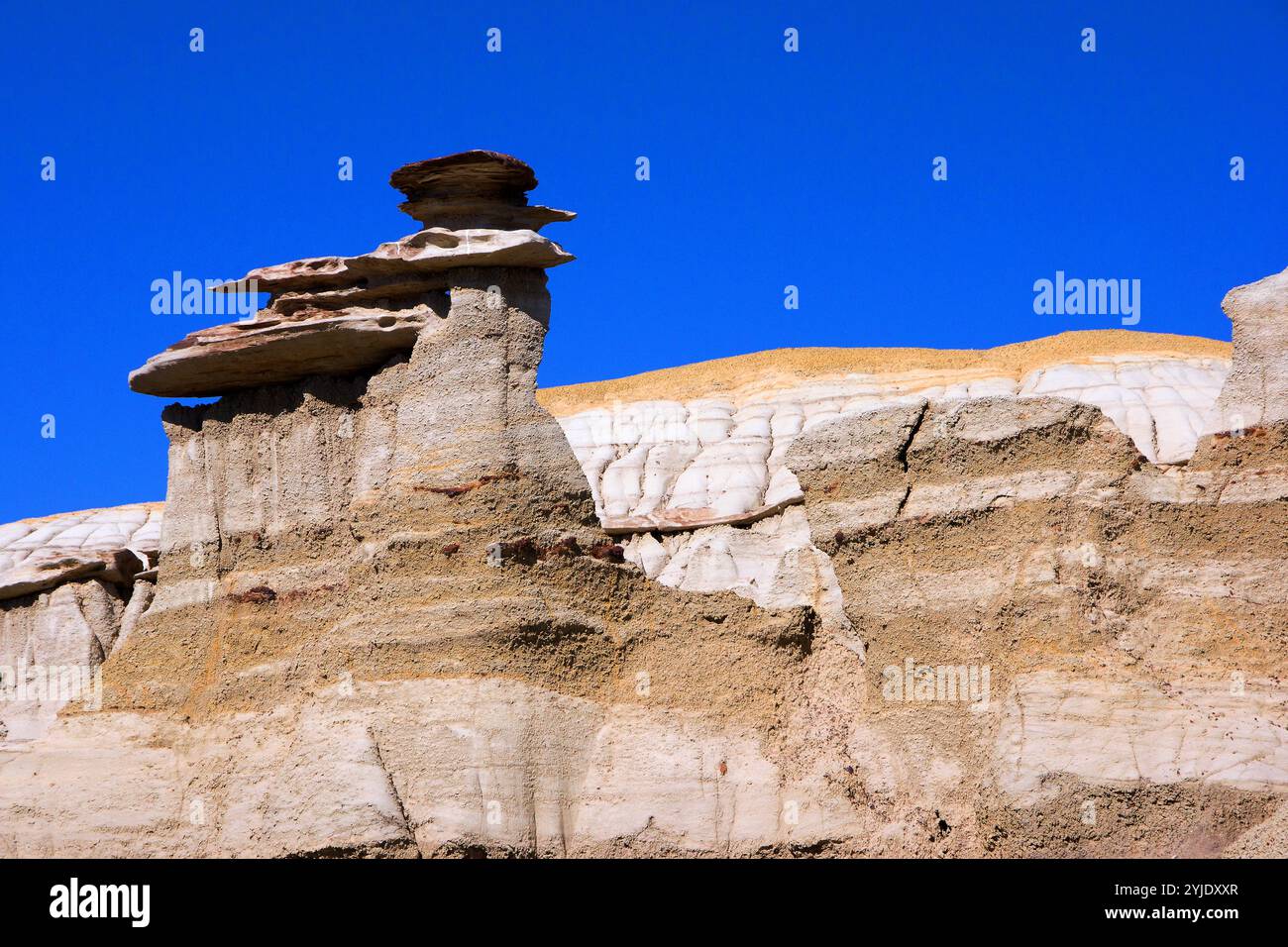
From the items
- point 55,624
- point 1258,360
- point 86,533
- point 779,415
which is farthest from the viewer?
point 779,415

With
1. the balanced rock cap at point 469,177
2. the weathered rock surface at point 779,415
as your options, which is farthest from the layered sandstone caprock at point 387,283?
the weathered rock surface at point 779,415

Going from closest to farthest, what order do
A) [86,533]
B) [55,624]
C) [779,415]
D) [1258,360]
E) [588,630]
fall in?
[1258,360] < [588,630] < [55,624] < [86,533] < [779,415]

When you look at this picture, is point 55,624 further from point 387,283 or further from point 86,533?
point 86,533

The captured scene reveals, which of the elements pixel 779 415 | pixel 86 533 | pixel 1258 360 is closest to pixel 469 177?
pixel 1258 360

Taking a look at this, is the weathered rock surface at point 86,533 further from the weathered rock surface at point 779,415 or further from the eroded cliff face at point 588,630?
the weathered rock surface at point 779,415

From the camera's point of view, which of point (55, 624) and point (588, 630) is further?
point (55, 624)

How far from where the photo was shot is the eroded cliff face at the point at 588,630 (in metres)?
16.7

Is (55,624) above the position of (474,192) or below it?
below

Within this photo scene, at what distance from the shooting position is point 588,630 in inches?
775

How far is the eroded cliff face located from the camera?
54.7ft

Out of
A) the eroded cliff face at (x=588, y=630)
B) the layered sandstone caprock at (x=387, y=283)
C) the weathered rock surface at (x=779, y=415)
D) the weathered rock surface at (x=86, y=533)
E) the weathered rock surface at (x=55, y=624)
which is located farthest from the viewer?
the weathered rock surface at (x=779, y=415)

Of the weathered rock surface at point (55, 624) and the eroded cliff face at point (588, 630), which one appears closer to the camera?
the eroded cliff face at point (588, 630)

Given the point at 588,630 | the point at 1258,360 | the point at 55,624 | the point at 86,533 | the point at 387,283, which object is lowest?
the point at 588,630

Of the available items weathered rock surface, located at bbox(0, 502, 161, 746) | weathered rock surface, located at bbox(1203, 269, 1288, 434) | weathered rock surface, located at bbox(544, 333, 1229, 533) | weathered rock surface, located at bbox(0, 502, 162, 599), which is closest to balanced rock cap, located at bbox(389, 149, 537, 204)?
weathered rock surface, located at bbox(0, 502, 161, 746)
